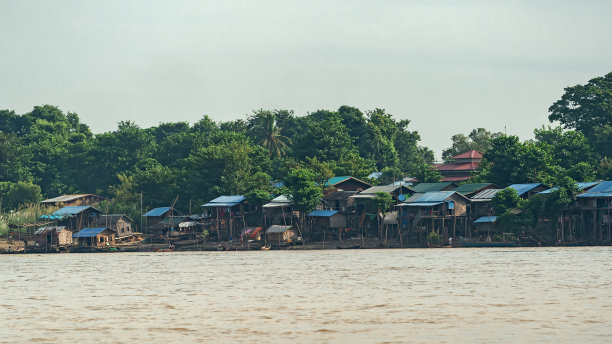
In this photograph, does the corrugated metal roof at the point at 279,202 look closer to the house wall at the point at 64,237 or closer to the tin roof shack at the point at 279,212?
the tin roof shack at the point at 279,212

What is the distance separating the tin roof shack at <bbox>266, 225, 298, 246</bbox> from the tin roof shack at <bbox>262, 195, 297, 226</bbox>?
2.97 feet

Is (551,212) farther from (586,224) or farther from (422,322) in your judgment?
(422,322)

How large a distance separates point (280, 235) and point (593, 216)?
2509cm

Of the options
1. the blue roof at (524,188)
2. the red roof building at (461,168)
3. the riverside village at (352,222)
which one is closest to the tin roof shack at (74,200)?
the riverside village at (352,222)

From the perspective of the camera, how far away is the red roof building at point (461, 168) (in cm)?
8312

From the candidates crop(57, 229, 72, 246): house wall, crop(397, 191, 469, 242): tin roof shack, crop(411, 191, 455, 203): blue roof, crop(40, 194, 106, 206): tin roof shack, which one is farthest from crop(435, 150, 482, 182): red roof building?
crop(40, 194, 106, 206): tin roof shack

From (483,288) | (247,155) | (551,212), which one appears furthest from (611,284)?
(247,155)

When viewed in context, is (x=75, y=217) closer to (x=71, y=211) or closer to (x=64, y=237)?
(x=71, y=211)

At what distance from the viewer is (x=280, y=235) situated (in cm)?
6656

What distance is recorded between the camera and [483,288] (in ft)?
106

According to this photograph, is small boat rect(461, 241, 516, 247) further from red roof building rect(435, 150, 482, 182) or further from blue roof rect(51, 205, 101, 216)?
blue roof rect(51, 205, 101, 216)

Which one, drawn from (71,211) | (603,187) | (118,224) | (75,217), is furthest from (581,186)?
(71,211)

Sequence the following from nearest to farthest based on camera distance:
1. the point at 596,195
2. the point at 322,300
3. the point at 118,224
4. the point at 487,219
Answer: the point at 322,300 → the point at 596,195 → the point at 487,219 → the point at 118,224

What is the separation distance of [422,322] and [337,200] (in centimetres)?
4625
